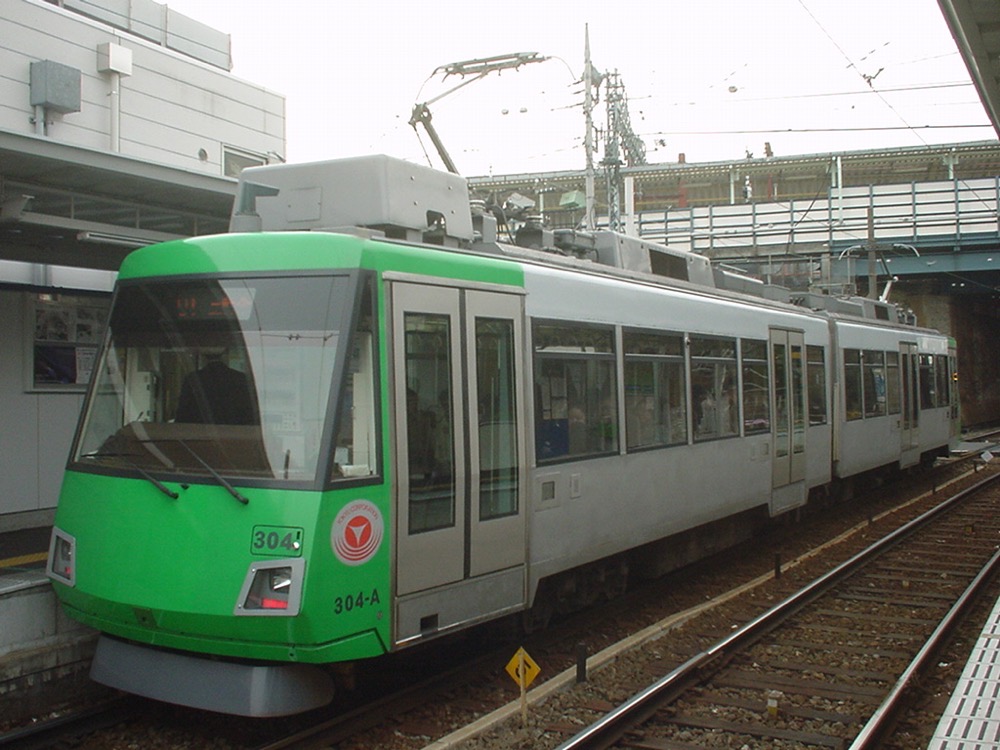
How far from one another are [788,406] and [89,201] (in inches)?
312

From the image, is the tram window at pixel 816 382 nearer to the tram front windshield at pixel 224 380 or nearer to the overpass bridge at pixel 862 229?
the tram front windshield at pixel 224 380

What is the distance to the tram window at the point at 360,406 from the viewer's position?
5871 millimetres

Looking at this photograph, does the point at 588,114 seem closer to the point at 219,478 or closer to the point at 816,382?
the point at 816,382

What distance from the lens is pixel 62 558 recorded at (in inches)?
253

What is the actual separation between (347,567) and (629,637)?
10.9ft

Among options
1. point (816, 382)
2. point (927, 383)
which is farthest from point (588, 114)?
point (816, 382)

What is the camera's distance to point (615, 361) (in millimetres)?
8578

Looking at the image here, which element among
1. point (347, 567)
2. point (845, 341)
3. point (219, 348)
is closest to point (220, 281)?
point (219, 348)

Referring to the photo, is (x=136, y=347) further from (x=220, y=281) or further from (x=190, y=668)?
(x=190, y=668)

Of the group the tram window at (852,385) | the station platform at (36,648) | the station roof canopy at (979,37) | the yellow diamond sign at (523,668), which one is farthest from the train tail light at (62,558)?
the tram window at (852,385)

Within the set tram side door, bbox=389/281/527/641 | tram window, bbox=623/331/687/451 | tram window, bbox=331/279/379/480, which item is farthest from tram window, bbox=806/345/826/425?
tram window, bbox=331/279/379/480

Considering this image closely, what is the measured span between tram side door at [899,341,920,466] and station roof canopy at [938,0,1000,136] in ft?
32.1

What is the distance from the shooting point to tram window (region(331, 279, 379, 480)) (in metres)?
5.87

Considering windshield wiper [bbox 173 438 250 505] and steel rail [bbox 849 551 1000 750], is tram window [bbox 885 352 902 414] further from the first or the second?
windshield wiper [bbox 173 438 250 505]
